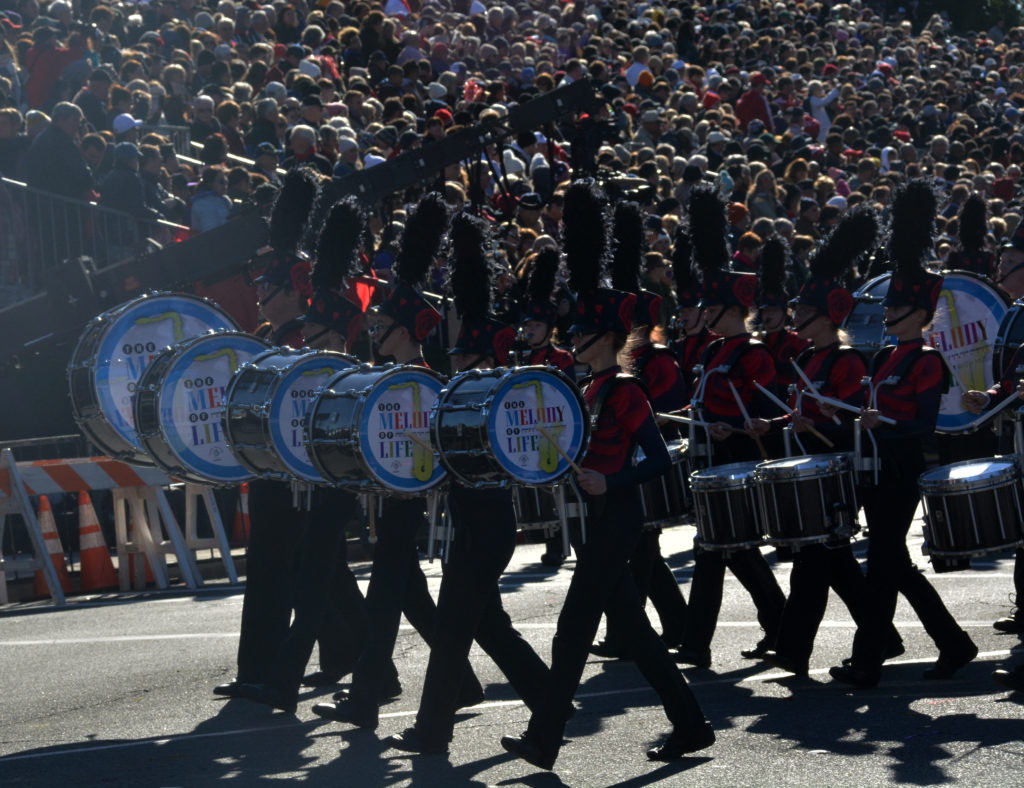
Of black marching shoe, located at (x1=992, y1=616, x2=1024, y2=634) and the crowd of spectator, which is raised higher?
the crowd of spectator

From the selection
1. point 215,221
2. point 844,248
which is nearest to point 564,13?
point 215,221

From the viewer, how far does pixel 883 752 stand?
6.39 metres

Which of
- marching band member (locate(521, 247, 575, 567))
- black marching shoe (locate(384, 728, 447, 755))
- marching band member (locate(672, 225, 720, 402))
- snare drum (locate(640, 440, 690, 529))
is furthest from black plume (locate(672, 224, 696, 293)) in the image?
black marching shoe (locate(384, 728, 447, 755))

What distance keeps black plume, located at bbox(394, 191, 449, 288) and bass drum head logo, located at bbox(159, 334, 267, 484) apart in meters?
0.83

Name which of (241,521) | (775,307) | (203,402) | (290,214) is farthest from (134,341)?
(241,521)

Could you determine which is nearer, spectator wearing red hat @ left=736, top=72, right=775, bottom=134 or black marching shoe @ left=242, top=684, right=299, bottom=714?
black marching shoe @ left=242, top=684, right=299, bottom=714

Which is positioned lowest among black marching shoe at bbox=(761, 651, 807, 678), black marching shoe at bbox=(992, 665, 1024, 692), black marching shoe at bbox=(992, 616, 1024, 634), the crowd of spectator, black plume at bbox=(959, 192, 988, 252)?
black marching shoe at bbox=(992, 665, 1024, 692)

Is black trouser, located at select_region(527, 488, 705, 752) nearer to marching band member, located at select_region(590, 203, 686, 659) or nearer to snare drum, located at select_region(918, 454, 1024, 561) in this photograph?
snare drum, located at select_region(918, 454, 1024, 561)

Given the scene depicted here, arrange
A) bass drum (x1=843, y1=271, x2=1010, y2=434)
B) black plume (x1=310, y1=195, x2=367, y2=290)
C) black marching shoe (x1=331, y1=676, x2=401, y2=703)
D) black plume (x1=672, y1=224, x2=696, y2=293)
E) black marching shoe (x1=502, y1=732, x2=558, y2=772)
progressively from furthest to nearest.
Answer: black plume (x1=672, y1=224, x2=696, y2=293), bass drum (x1=843, y1=271, x2=1010, y2=434), black plume (x1=310, y1=195, x2=367, y2=290), black marching shoe (x1=331, y1=676, x2=401, y2=703), black marching shoe (x1=502, y1=732, x2=558, y2=772)

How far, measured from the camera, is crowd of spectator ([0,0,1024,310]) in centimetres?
1359

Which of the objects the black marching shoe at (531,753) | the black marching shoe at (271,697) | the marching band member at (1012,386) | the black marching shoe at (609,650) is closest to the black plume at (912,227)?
the marching band member at (1012,386)

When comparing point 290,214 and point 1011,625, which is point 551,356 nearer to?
point 290,214

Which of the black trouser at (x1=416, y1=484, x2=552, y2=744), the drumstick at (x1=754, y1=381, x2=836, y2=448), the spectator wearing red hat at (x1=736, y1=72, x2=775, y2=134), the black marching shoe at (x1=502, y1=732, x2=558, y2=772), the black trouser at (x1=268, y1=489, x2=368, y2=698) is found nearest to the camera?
the black marching shoe at (x1=502, y1=732, x2=558, y2=772)

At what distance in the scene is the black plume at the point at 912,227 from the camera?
7.84 meters
